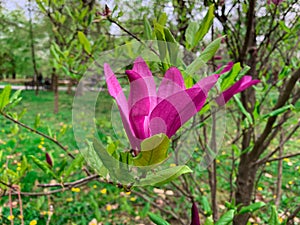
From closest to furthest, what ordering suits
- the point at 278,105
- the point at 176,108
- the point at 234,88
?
the point at 176,108, the point at 234,88, the point at 278,105

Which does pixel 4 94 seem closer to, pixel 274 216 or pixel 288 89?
pixel 274 216

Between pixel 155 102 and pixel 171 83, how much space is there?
0.03 meters

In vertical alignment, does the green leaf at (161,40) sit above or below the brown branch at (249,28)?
below

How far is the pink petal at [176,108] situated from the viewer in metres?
0.30

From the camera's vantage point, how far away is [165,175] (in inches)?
13.3

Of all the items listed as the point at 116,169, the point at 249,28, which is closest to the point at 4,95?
the point at 116,169

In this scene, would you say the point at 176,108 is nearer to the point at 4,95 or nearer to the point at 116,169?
the point at 116,169

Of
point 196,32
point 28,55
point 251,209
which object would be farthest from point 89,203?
point 28,55

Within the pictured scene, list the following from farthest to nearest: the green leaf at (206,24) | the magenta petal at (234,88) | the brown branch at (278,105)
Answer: the brown branch at (278,105) → the magenta petal at (234,88) → the green leaf at (206,24)

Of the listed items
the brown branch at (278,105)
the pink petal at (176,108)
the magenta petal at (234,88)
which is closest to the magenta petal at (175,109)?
the pink petal at (176,108)

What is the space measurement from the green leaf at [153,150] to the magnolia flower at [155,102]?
19 mm

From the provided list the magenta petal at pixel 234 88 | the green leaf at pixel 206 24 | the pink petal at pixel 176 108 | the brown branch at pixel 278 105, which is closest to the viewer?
the pink petal at pixel 176 108

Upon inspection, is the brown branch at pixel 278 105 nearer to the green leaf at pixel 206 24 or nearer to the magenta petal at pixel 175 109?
the green leaf at pixel 206 24

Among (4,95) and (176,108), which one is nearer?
(176,108)
